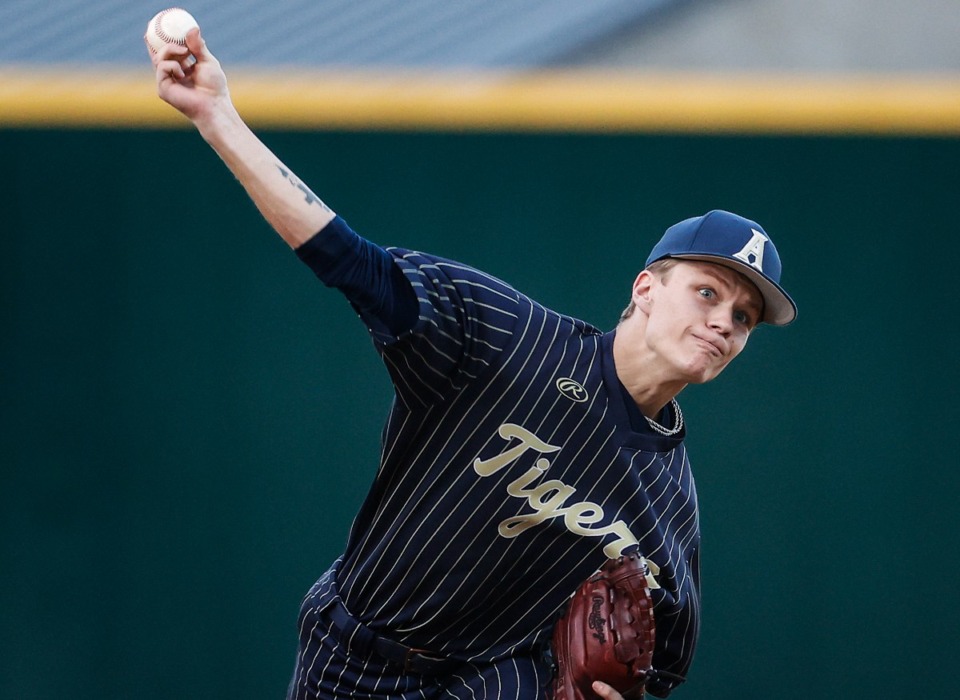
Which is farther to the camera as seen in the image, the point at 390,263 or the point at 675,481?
the point at 675,481

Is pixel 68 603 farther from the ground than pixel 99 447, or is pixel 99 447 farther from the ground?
pixel 99 447

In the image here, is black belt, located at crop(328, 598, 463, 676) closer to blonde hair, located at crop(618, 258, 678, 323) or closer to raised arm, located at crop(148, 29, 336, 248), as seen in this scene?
blonde hair, located at crop(618, 258, 678, 323)

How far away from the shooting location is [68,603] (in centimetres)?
405

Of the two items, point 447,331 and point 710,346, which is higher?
point 710,346

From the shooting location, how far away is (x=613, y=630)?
2.40 metres

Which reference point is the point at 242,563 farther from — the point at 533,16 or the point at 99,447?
the point at 533,16

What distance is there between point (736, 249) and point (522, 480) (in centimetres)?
65

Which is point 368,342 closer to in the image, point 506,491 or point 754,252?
point 506,491

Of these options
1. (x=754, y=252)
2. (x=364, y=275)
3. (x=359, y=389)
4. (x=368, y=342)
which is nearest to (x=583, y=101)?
(x=368, y=342)

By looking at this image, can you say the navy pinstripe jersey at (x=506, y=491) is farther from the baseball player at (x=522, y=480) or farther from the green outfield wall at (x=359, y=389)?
the green outfield wall at (x=359, y=389)

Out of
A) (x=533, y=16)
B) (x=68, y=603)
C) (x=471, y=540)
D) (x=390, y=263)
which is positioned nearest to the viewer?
(x=390, y=263)

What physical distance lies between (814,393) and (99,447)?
2588mm

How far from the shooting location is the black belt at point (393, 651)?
8.16 ft

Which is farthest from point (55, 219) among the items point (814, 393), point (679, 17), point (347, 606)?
point (679, 17)
